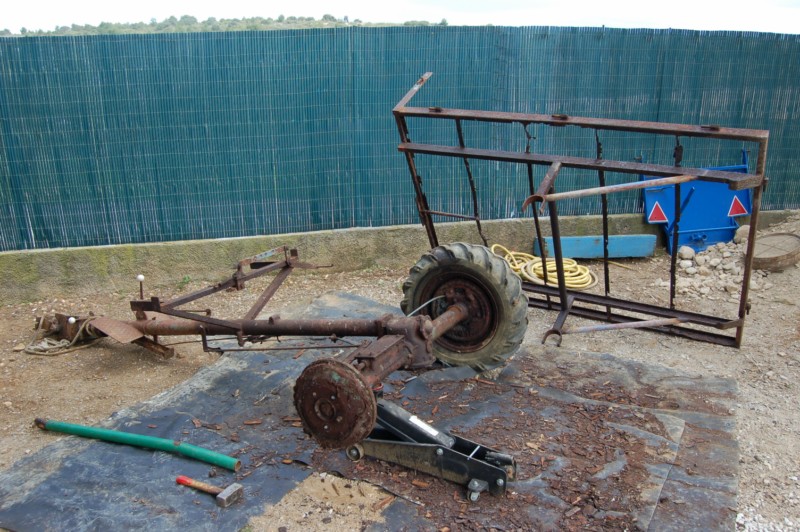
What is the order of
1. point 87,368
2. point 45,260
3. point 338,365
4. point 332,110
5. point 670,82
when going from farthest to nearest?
point 670,82
point 332,110
point 45,260
point 87,368
point 338,365


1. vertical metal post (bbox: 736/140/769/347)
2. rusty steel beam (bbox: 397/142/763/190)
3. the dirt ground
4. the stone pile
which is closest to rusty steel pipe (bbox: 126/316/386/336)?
the dirt ground

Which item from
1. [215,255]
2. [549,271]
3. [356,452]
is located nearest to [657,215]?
[549,271]

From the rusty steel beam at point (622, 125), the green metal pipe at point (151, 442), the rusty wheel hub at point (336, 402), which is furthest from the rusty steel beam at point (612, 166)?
the green metal pipe at point (151, 442)

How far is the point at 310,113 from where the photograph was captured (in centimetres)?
913

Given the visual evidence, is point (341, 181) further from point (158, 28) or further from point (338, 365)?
point (158, 28)

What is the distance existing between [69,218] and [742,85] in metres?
9.66

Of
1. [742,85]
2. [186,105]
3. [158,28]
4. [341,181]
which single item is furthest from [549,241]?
[158,28]

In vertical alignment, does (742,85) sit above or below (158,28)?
below

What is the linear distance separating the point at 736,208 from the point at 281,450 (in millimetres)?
7701

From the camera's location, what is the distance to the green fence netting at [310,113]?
8531 mm

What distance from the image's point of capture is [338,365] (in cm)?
399

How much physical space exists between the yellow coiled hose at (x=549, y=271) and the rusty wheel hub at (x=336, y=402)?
169 inches

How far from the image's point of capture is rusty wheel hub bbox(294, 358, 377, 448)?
3.97 metres

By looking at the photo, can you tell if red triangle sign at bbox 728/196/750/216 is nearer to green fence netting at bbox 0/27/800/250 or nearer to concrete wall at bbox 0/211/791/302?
green fence netting at bbox 0/27/800/250
